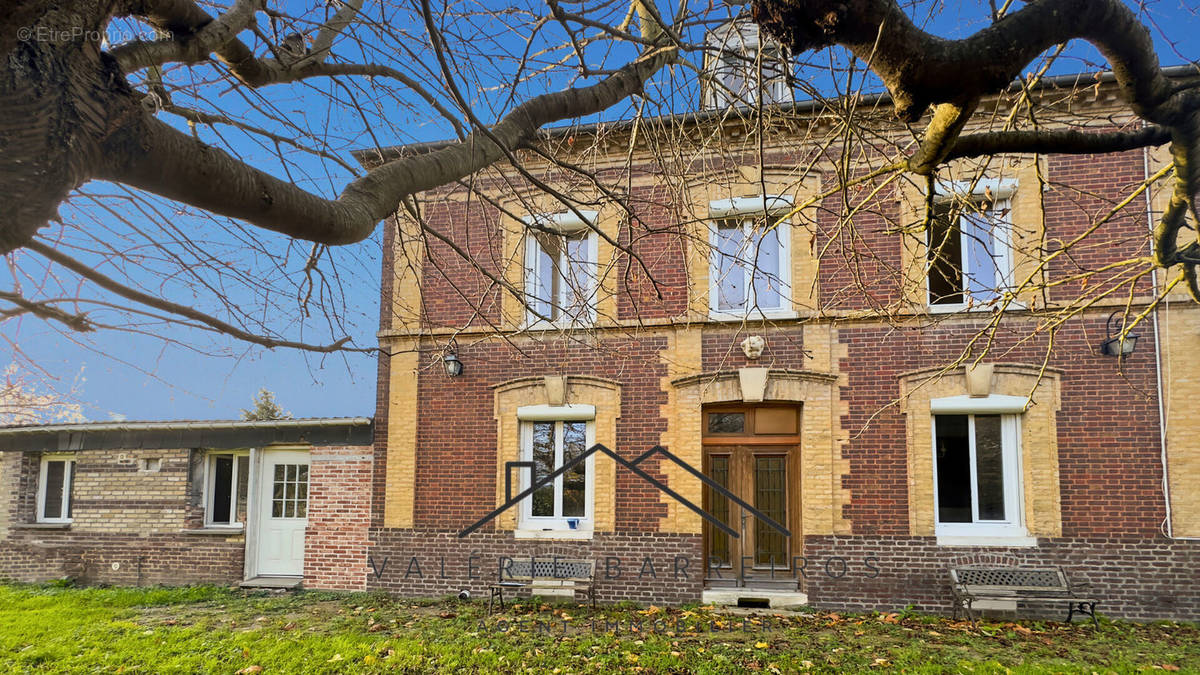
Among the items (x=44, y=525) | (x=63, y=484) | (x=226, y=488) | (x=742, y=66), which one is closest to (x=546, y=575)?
(x=226, y=488)

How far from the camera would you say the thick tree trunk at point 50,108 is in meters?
2.16

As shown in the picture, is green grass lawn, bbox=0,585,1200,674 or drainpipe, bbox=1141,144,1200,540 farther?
drainpipe, bbox=1141,144,1200,540

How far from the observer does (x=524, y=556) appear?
1029 centimetres

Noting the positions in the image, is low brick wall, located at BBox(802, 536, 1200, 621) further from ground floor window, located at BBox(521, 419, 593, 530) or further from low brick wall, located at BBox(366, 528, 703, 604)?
ground floor window, located at BBox(521, 419, 593, 530)

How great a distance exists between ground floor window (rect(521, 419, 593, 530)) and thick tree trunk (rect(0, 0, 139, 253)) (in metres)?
8.47

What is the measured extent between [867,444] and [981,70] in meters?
7.17

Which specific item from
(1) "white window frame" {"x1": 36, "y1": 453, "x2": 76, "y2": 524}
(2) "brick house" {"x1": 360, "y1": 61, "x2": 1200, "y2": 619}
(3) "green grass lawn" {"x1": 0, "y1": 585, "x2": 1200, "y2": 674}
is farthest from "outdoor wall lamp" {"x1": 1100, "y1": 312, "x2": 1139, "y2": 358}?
(1) "white window frame" {"x1": 36, "y1": 453, "x2": 76, "y2": 524}

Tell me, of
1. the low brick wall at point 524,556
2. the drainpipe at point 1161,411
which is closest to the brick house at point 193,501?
the low brick wall at point 524,556

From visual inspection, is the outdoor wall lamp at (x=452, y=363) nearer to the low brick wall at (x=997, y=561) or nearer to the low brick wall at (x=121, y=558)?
the low brick wall at (x=121, y=558)

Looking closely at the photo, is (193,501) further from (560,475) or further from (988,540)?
(988,540)

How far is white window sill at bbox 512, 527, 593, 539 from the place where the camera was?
10.3 m

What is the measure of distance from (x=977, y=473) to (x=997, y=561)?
1093 millimetres

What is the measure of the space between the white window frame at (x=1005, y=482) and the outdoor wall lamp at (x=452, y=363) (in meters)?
6.54

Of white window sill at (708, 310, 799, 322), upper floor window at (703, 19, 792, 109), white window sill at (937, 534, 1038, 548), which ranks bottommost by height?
white window sill at (937, 534, 1038, 548)
